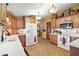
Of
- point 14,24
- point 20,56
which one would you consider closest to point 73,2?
point 14,24

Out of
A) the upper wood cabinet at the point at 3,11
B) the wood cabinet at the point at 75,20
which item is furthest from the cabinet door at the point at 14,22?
the wood cabinet at the point at 75,20

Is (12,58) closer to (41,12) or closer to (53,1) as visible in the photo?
(41,12)

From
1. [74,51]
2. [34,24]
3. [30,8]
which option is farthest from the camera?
[34,24]

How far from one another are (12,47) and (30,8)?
57cm

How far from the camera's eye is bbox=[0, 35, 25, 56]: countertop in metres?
1.26

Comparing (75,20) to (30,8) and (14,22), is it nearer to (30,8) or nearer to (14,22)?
(30,8)

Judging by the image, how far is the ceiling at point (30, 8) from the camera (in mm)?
1317

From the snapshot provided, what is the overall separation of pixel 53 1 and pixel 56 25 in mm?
364

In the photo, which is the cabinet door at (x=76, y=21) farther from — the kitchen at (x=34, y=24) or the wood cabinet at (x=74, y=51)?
the wood cabinet at (x=74, y=51)

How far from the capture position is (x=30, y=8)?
1363 mm

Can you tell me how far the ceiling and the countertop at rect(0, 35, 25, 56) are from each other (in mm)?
354

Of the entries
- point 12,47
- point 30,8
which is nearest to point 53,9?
point 30,8

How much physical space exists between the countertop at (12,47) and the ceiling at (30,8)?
354 mm

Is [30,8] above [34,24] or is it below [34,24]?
above
